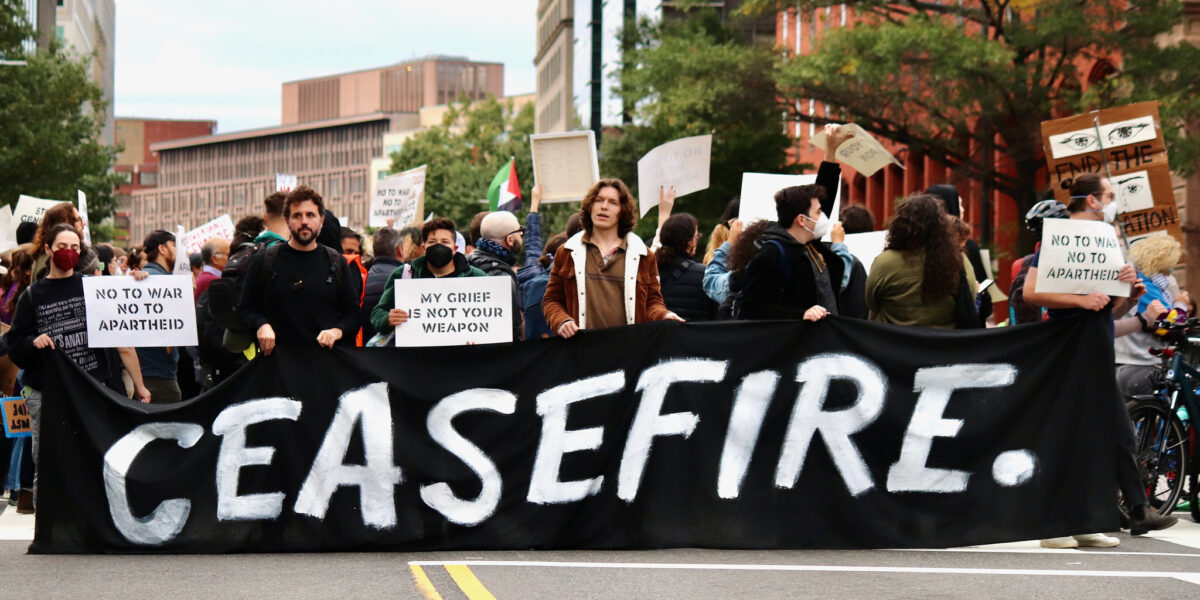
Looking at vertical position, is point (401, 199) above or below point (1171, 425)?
above

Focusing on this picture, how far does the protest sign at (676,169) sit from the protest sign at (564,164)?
39.7 inches

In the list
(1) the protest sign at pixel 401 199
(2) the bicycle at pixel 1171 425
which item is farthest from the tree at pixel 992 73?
(2) the bicycle at pixel 1171 425

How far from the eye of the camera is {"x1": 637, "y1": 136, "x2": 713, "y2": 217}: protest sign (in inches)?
551

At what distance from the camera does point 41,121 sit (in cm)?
3941

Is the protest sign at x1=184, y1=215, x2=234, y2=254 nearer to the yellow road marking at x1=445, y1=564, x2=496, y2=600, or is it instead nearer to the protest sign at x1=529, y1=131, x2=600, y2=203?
the protest sign at x1=529, y1=131, x2=600, y2=203

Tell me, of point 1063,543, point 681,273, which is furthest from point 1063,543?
point 681,273

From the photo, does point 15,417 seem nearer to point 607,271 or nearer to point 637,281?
point 607,271

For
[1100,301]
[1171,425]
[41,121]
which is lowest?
[1171,425]

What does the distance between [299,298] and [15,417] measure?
7.73ft

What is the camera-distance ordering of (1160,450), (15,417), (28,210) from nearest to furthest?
(1160,450) → (15,417) → (28,210)

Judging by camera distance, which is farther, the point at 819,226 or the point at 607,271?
the point at 607,271

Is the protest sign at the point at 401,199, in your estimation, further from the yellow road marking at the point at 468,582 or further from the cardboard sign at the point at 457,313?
the yellow road marking at the point at 468,582

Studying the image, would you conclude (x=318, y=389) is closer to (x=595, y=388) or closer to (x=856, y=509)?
(x=595, y=388)

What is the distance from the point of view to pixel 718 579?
8.50 meters
